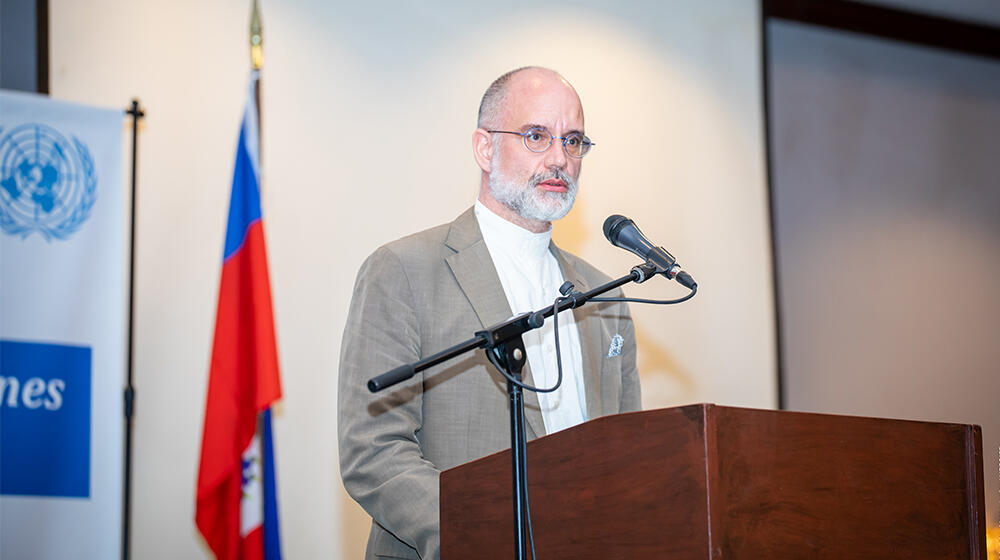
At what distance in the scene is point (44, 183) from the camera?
9.00 ft

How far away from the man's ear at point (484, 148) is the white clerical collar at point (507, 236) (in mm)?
105

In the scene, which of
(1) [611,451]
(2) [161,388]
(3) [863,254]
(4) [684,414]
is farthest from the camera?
(3) [863,254]

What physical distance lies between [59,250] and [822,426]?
228 centimetres

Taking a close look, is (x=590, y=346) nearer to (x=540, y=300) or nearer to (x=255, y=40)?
(x=540, y=300)

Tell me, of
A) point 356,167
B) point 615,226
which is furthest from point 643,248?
point 356,167

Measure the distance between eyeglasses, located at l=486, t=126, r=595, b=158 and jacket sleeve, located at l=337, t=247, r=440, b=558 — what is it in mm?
432

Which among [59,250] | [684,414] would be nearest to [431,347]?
[684,414]

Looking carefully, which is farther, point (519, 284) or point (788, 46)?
point (788, 46)

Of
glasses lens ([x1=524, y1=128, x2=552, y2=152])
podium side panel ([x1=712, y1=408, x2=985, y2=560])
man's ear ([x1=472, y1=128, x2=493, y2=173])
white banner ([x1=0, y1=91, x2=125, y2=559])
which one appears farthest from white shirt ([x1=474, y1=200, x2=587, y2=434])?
white banner ([x1=0, y1=91, x2=125, y2=559])

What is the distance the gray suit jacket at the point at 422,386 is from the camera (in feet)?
5.91

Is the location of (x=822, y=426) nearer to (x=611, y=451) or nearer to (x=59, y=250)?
(x=611, y=451)

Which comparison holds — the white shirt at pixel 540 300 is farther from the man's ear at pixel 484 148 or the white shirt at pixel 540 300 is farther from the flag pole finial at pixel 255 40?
the flag pole finial at pixel 255 40

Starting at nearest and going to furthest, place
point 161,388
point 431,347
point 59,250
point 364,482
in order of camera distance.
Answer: point 364,482
point 431,347
point 59,250
point 161,388

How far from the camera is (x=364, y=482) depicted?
1.83 meters
